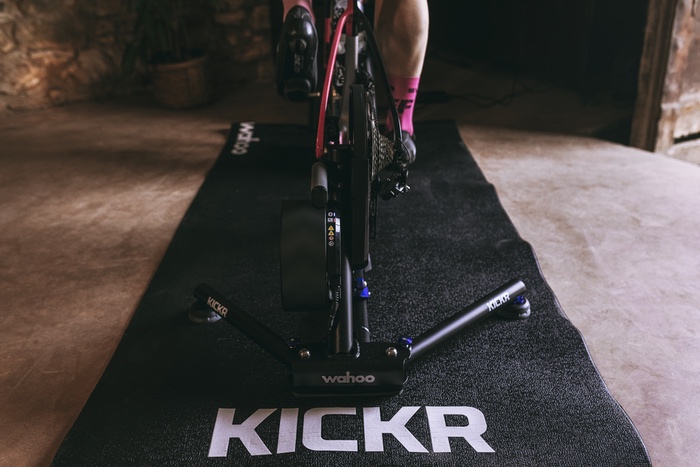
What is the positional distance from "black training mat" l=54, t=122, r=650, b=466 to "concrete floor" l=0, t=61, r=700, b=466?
66 mm

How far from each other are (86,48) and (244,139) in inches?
45.7

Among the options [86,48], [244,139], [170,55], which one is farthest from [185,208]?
[86,48]

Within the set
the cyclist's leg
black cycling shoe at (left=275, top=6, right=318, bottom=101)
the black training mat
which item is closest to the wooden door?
the black training mat

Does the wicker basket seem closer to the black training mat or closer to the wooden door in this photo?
the black training mat

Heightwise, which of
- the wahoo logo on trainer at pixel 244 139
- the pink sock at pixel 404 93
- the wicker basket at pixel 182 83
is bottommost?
the wahoo logo on trainer at pixel 244 139

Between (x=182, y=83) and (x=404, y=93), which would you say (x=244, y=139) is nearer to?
(x=182, y=83)

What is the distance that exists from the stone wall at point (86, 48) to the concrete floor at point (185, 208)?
16 centimetres

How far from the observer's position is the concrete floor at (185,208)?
4.26ft

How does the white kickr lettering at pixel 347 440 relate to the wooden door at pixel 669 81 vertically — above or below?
below

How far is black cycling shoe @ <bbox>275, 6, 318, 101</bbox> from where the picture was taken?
1.46 metres

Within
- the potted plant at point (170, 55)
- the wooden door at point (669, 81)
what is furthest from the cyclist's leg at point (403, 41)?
the potted plant at point (170, 55)

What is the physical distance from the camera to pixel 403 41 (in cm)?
177

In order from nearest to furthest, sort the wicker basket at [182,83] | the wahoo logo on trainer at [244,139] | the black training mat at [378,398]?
1. the black training mat at [378,398]
2. the wahoo logo on trainer at [244,139]
3. the wicker basket at [182,83]

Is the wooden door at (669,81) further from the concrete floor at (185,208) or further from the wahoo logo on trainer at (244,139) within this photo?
the wahoo logo on trainer at (244,139)
